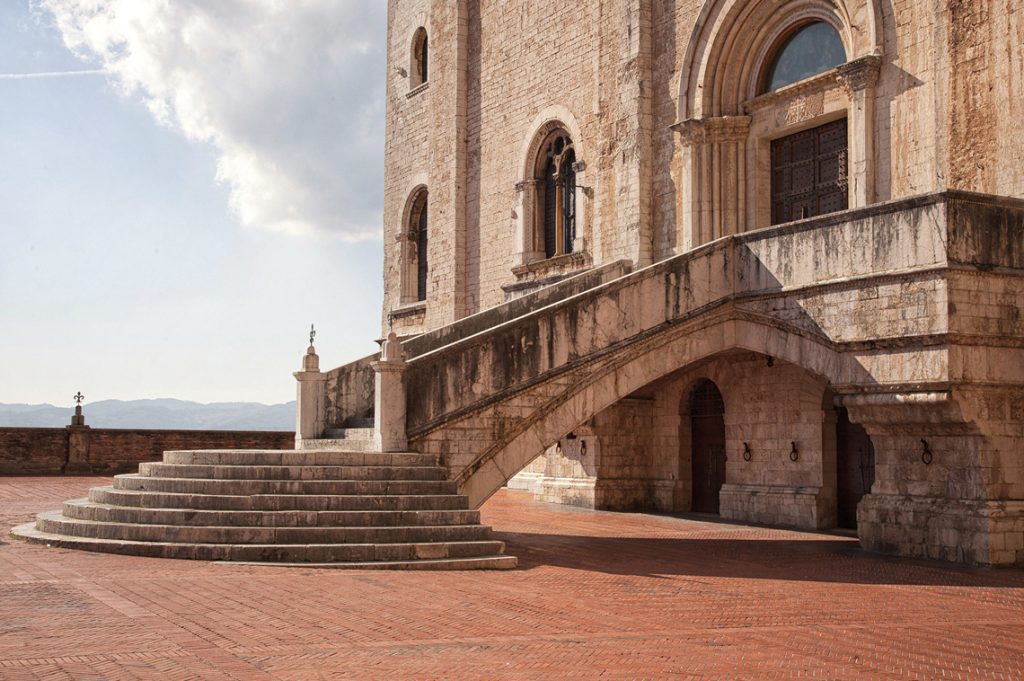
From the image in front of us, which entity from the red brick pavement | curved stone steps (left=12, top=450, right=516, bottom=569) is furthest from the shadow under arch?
the red brick pavement

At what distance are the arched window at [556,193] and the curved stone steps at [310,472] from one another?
10.8 meters

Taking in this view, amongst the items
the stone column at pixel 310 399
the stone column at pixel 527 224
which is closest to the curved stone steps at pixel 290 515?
the stone column at pixel 310 399

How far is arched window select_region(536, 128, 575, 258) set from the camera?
76.9 ft

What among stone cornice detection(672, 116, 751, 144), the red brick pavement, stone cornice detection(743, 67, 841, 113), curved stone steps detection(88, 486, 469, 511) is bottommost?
the red brick pavement

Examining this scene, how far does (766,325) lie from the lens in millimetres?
14852

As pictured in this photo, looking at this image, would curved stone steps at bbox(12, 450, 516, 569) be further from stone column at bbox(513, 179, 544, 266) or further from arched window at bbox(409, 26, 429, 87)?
arched window at bbox(409, 26, 429, 87)

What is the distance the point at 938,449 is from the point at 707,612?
17.1 feet

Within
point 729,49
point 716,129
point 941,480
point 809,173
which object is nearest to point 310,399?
point 716,129

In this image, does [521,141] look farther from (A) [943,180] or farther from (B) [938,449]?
(B) [938,449]

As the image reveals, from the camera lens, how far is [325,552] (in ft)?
39.3

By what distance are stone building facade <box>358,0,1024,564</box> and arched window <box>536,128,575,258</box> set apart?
0.22ft

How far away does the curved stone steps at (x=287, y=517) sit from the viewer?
1243 centimetres

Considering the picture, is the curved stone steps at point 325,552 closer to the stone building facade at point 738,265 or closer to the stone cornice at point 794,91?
the stone building facade at point 738,265

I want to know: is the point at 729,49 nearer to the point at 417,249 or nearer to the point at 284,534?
the point at 284,534
